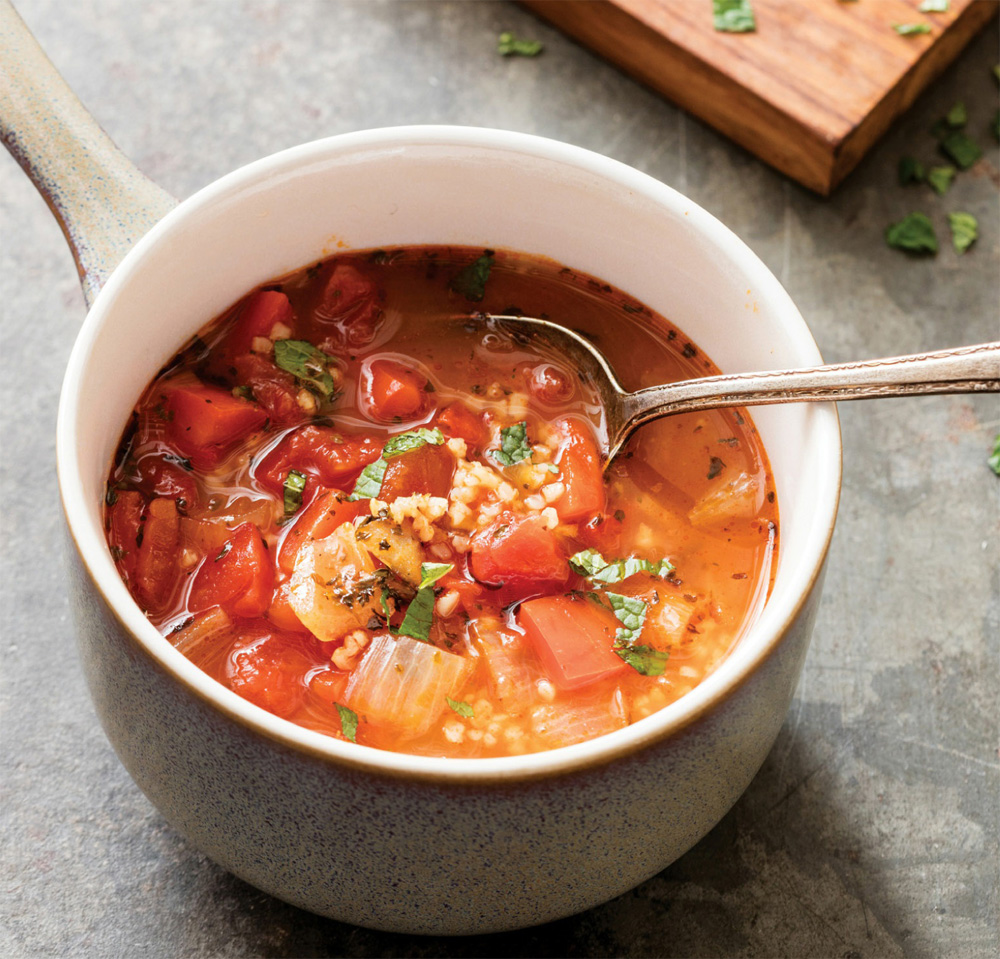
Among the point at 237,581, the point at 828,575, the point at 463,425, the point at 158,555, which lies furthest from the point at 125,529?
the point at 828,575

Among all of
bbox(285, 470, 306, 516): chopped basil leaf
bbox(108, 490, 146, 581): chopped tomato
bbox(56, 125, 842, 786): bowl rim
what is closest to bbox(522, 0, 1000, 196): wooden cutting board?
bbox(56, 125, 842, 786): bowl rim

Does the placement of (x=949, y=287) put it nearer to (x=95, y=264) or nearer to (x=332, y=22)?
(x=332, y=22)

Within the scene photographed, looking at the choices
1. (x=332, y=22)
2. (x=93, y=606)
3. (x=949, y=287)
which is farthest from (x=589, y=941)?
(x=332, y=22)

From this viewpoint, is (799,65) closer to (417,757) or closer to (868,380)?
(868,380)

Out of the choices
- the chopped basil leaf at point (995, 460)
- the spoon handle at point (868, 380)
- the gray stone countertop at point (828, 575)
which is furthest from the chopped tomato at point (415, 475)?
the chopped basil leaf at point (995, 460)

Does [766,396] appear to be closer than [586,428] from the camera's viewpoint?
Yes

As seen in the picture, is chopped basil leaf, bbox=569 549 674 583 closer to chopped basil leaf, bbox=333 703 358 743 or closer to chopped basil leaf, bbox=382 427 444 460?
chopped basil leaf, bbox=382 427 444 460

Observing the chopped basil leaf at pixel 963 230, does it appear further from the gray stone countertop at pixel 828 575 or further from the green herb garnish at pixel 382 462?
the green herb garnish at pixel 382 462
